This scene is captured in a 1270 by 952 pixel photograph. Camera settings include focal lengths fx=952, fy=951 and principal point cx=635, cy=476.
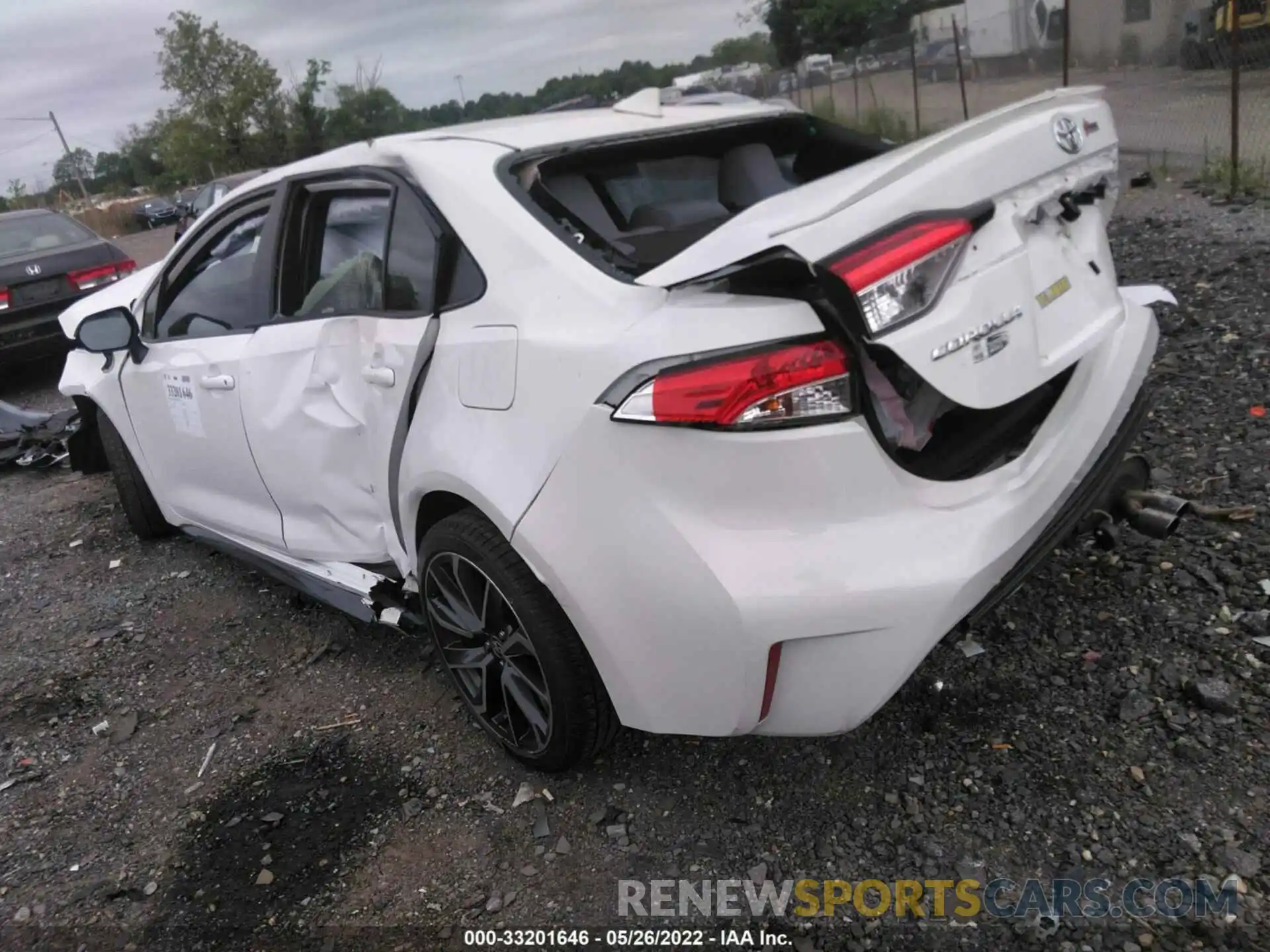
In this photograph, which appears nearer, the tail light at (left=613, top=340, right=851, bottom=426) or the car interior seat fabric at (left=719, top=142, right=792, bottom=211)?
the tail light at (left=613, top=340, right=851, bottom=426)

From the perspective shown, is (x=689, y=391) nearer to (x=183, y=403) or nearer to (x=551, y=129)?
(x=551, y=129)

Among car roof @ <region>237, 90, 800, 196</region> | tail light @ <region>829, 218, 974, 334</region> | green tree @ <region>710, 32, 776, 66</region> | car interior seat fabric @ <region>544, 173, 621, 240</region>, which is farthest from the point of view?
green tree @ <region>710, 32, 776, 66</region>

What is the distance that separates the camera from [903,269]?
1820mm

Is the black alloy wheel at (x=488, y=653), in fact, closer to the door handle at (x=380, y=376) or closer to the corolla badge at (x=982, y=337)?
the door handle at (x=380, y=376)

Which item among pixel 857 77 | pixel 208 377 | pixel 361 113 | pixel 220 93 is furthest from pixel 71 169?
pixel 208 377

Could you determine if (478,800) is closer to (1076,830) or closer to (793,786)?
(793,786)

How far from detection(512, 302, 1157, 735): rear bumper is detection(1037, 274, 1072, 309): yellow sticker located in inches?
14.0

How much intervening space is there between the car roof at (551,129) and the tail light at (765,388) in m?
1.07

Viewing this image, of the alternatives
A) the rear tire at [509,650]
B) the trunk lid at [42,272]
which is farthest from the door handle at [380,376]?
the trunk lid at [42,272]

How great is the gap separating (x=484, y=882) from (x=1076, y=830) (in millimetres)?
1385

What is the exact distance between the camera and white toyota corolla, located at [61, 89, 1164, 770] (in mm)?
1857

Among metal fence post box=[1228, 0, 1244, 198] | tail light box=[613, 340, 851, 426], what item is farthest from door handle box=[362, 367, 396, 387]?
metal fence post box=[1228, 0, 1244, 198]

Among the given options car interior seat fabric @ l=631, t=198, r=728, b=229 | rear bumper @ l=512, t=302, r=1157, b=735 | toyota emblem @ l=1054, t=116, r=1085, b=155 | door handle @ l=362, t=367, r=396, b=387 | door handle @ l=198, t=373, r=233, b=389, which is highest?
toyota emblem @ l=1054, t=116, r=1085, b=155

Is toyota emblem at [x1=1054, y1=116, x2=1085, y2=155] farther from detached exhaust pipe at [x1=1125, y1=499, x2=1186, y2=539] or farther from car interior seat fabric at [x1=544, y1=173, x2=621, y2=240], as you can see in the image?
car interior seat fabric at [x1=544, y1=173, x2=621, y2=240]
